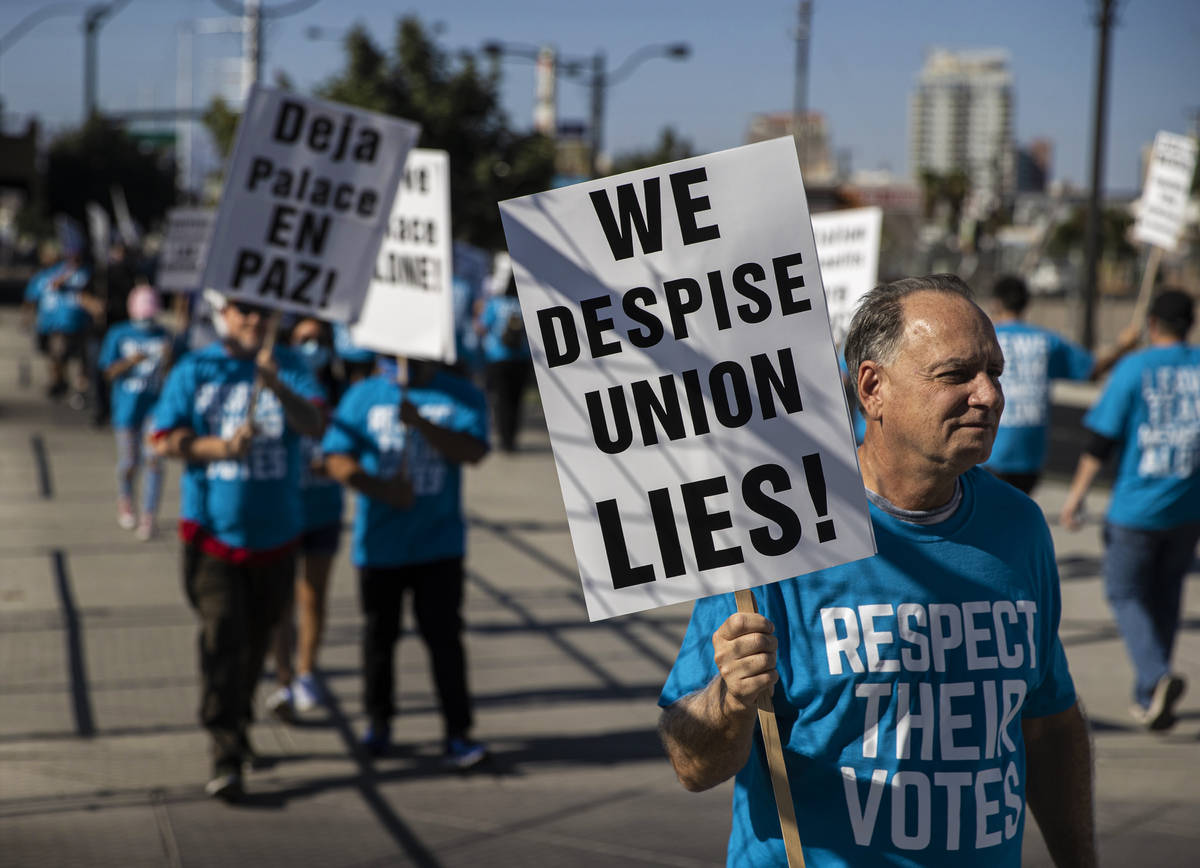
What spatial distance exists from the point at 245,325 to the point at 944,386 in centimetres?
401

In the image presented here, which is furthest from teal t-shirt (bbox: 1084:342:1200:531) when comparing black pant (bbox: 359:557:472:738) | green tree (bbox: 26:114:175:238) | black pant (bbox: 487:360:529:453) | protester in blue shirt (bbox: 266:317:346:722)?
green tree (bbox: 26:114:175:238)

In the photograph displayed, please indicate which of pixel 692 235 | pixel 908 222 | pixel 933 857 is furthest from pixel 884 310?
pixel 908 222

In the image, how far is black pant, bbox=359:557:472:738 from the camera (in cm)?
603

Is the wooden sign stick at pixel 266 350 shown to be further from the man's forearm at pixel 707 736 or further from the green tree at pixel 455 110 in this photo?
the green tree at pixel 455 110

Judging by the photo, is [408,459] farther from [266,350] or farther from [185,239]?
[185,239]

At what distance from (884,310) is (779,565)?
536 millimetres

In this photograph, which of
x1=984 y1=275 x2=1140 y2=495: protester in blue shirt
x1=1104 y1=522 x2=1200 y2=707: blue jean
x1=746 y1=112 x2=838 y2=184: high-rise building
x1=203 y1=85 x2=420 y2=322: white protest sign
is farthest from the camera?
x1=746 y1=112 x2=838 y2=184: high-rise building

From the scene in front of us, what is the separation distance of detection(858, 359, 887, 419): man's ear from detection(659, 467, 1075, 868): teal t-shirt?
190mm

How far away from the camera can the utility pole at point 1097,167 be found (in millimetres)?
24781

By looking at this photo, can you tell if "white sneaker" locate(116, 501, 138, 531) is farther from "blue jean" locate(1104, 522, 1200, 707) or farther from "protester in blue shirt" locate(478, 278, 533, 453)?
"blue jean" locate(1104, 522, 1200, 707)

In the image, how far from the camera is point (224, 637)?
220 inches

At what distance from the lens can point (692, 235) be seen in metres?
2.45

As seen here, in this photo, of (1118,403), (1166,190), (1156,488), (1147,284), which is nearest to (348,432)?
(1118,403)

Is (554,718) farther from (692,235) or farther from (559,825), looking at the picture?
(692,235)
